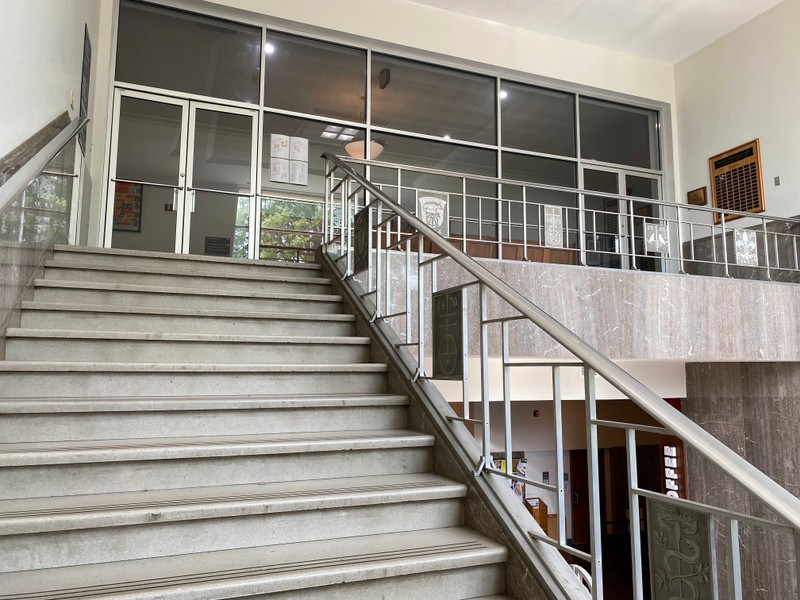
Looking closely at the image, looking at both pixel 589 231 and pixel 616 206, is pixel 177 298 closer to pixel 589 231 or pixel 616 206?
pixel 589 231

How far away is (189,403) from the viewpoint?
2.51m

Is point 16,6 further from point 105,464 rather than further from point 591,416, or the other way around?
point 591,416

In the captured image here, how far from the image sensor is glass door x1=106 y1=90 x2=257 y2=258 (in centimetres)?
608

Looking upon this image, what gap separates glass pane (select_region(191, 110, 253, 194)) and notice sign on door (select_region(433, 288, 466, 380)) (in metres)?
4.38

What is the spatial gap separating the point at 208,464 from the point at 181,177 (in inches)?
184

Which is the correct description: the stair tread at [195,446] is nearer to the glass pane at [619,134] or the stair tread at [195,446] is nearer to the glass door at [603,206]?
the glass door at [603,206]

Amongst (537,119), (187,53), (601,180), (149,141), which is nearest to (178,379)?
(149,141)

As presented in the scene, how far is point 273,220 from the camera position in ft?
21.6

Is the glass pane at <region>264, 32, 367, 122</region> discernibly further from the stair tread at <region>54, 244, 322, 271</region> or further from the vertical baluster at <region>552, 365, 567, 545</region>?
the vertical baluster at <region>552, 365, 567, 545</region>

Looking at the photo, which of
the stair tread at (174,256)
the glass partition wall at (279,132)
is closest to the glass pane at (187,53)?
the glass partition wall at (279,132)

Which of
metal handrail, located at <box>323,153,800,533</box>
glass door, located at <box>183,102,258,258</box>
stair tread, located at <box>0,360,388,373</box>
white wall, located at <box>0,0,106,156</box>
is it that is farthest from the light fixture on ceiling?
metal handrail, located at <box>323,153,800,533</box>

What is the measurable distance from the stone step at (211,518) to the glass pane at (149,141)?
15.6ft

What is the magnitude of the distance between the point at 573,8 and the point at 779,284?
13.7ft

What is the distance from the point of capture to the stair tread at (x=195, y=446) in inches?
81.9
